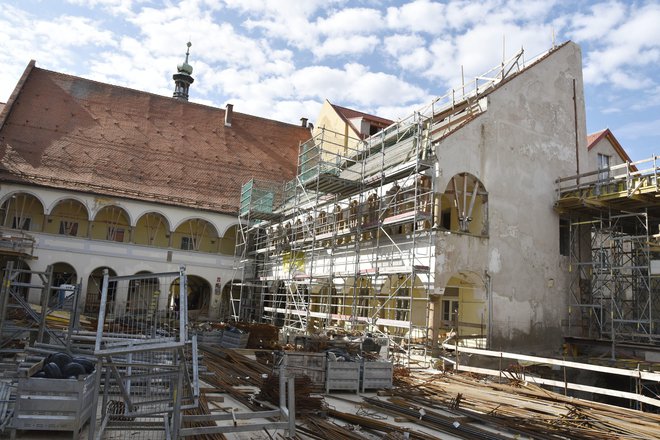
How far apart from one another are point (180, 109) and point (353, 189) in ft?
64.0

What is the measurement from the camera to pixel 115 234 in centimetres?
3077

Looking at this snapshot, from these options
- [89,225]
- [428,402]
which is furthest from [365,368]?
[89,225]

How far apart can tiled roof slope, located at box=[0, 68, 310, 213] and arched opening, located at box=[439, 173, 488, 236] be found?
16428 millimetres

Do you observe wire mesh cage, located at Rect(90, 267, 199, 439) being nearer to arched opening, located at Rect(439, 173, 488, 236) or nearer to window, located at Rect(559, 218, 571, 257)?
arched opening, located at Rect(439, 173, 488, 236)

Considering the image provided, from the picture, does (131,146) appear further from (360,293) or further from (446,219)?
(446,219)

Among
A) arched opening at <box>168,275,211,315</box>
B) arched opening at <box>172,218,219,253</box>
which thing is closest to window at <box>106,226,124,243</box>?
arched opening at <box>172,218,219,253</box>

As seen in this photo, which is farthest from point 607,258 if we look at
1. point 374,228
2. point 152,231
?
point 152,231

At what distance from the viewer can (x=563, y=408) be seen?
9.84 metres

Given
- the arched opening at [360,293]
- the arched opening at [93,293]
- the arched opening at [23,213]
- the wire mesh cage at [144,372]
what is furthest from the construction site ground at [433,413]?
the arched opening at [23,213]

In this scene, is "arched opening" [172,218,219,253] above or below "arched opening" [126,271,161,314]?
above

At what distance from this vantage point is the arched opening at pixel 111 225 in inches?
1200

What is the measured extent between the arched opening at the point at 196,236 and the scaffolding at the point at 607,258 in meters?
20.2

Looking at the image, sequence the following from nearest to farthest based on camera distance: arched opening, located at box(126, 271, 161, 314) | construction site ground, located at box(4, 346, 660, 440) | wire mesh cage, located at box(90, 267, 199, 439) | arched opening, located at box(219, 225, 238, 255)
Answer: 1. wire mesh cage, located at box(90, 267, 199, 439)
2. construction site ground, located at box(4, 346, 660, 440)
3. arched opening, located at box(126, 271, 161, 314)
4. arched opening, located at box(219, 225, 238, 255)

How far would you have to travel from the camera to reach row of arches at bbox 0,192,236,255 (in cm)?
2873
